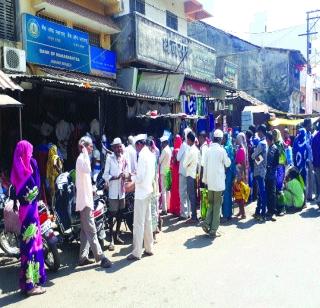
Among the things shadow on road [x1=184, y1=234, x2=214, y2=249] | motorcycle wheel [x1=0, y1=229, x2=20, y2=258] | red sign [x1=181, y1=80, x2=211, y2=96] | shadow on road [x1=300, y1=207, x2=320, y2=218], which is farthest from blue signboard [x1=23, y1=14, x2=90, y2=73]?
shadow on road [x1=300, y1=207, x2=320, y2=218]

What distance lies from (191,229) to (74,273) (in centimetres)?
293

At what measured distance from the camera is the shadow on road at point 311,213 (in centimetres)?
827

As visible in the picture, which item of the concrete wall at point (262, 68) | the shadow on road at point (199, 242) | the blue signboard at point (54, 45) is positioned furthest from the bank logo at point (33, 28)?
the concrete wall at point (262, 68)

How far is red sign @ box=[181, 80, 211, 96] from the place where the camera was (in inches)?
597

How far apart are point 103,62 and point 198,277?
899 cm

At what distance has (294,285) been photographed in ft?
14.9

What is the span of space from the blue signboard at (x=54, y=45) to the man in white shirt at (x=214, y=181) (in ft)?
18.1

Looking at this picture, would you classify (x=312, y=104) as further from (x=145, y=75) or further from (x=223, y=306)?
(x=223, y=306)

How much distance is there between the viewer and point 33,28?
9602 mm

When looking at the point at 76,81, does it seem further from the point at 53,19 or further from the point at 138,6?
the point at 138,6

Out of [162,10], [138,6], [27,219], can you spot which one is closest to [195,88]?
[162,10]

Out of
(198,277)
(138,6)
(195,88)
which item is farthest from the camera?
(195,88)

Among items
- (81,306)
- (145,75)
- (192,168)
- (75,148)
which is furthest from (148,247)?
(145,75)

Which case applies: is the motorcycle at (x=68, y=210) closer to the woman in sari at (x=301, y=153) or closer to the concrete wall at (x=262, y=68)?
the woman in sari at (x=301, y=153)
